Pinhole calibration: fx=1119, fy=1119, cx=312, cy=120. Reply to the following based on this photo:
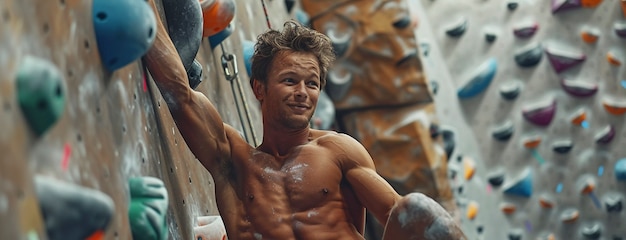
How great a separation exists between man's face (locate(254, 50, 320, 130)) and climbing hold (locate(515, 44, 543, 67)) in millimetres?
3274

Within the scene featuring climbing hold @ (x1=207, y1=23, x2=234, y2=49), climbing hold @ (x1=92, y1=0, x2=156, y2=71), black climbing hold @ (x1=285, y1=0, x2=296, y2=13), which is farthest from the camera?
black climbing hold @ (x1=285, y1=0, x2=296, y2=13)

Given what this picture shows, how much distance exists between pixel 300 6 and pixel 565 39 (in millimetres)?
1370

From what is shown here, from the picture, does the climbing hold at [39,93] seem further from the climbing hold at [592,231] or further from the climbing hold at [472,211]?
the climbing hold at [592,231]

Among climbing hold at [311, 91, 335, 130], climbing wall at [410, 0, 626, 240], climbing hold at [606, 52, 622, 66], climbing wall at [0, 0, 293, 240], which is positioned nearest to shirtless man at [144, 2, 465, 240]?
climbing wall at [0, 0, 293, 240]

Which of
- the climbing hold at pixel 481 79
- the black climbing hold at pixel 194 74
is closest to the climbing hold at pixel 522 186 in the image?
the climbing hold at pixel 481 79

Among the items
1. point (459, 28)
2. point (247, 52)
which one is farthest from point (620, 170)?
point (247, 52)

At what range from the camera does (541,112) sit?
5.71 meters

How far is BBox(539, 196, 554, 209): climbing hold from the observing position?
5770 mm

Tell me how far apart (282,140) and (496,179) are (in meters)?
3.30

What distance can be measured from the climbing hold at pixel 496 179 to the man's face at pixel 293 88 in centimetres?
329

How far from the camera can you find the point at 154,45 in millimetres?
2414

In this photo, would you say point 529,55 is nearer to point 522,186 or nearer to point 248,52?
→ point 522,186

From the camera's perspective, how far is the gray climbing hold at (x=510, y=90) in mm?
5738

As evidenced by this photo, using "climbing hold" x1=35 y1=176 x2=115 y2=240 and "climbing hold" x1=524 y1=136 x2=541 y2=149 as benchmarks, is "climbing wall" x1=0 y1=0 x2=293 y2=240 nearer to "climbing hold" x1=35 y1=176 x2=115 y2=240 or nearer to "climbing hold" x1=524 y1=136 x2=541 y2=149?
"climbing hold" x1=35 y1=176 x2=115 y2=240
